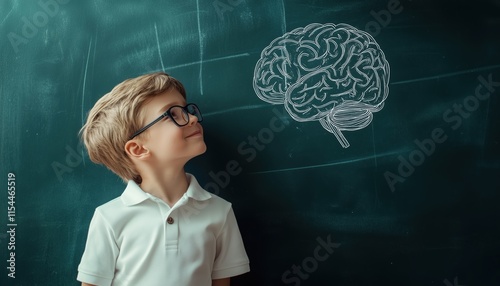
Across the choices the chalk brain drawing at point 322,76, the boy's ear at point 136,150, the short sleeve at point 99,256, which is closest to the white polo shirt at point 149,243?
the short sleeve at point 99,256

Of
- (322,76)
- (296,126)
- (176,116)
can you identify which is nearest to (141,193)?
(176,116)

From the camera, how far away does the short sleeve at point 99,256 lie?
1.51 metres

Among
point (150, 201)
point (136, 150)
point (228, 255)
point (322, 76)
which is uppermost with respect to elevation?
point (322, 76)

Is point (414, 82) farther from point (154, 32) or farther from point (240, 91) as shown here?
point (154, 32)

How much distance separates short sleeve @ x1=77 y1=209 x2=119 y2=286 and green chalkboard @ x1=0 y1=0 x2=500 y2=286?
0.67 feet

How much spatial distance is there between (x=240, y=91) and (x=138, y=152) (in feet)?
1.41

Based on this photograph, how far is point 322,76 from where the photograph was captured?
1.74 meters

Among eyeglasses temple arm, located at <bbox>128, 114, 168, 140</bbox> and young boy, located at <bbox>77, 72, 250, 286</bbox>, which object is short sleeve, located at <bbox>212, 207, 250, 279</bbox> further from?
eyeglasses temple arm, located at <bbox>128, 114, 168, 140</bbox>

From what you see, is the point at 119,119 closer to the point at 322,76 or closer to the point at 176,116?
the point at 176,116

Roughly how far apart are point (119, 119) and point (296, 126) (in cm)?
61

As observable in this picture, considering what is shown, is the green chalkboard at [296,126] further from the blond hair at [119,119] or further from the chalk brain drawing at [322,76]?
the blond hair at [119,119]

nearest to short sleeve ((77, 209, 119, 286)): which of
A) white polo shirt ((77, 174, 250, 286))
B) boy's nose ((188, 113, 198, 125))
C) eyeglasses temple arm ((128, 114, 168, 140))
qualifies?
white polo shirt ((77, 174, 250, 286))

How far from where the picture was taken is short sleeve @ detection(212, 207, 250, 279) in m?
1.62

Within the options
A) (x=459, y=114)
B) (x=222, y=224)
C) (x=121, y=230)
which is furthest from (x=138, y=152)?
(x=459, y=114)
